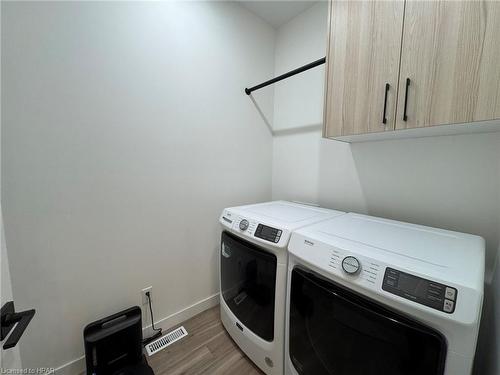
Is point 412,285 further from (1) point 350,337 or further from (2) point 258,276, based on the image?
(2) point 258,276

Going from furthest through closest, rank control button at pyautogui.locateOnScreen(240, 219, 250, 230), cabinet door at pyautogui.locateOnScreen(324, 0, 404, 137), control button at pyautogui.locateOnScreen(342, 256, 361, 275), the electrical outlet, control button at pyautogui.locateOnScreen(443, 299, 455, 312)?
the electrical outlet
control button at pyautogui.locateOnScreen(240, 219, 250, 230)
cabinet door at pyautogui.locateOnScreen(324, 0, 404, 137)
control button at pyautogui.locateOnScreen(342, 256, 361, 275)
control button at pyautogui.locateOnScreen(443, 299, 455, 312)

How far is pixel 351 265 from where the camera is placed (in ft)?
2.37

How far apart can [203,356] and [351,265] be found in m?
1.19

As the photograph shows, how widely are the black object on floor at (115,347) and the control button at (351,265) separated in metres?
1.21

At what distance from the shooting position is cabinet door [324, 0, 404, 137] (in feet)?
3.10

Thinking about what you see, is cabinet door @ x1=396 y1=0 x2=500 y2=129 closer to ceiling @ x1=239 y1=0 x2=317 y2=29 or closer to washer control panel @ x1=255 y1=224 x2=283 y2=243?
washer control panel @ x1=255 y1=224 x2=283 y2=243

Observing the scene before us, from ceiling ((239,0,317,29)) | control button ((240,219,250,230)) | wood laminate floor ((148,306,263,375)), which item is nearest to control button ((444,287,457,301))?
control button ((240,219,250,230))

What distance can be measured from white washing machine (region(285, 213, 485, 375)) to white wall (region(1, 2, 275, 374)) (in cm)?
94

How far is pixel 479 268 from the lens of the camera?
0.65m

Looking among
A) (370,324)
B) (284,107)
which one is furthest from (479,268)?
(284,107)

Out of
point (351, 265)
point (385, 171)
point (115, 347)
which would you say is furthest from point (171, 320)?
point (385, 171)

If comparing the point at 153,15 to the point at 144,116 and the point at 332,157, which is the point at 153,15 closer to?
the point at 144,116

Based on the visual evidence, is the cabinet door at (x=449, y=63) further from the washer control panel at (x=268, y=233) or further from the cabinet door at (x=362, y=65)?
the washer control panel at (x=268, y=233)

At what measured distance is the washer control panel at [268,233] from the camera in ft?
3.33
